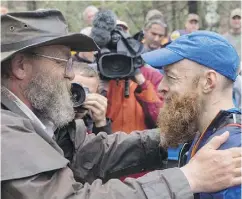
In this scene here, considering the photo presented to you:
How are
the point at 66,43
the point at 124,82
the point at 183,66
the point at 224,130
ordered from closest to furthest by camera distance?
1. the point at 224,130
2. the point at 183,66
3. the point at 66,43
4. the point at 124,82

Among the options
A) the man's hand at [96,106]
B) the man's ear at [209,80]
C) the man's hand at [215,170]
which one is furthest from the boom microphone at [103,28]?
the man's hand at [215,170]

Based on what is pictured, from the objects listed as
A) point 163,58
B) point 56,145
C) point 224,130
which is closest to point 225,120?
point 224,130

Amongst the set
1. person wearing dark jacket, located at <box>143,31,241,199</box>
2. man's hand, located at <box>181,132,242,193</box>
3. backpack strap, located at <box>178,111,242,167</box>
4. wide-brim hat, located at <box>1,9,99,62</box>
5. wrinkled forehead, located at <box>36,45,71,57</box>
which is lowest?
man's hand, located at <box>181,132,242,193</box>

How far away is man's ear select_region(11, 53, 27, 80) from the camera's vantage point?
7.50 feet

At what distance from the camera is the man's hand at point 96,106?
3139 mm

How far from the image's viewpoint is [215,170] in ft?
6.13

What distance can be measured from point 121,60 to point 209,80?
1.55 metres

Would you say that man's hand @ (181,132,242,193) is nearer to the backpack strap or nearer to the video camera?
the backpack strap

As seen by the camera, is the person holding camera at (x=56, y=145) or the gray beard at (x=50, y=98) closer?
the person holding camera at (x=56, y=145)

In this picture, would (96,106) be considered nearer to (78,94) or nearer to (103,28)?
(78,94)

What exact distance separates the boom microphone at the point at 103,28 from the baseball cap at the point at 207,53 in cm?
153

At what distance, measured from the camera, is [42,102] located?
239cm

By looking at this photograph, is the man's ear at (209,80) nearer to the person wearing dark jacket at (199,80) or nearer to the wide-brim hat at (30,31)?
the person wearing dark jacket at (199,80)

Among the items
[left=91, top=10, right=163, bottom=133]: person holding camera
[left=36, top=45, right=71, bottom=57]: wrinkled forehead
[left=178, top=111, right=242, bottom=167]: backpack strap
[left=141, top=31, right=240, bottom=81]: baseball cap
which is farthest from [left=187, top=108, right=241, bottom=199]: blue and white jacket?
[left=91, top=10, right=163, bottom=133]: person holding camera
